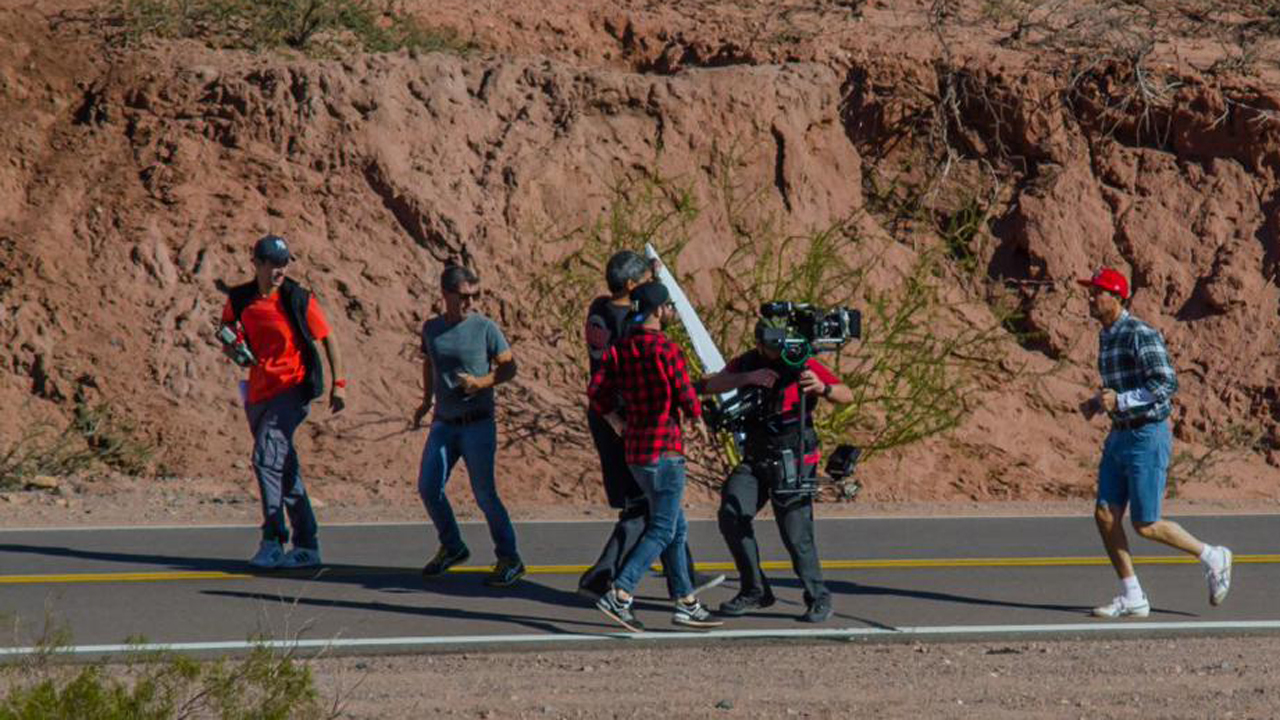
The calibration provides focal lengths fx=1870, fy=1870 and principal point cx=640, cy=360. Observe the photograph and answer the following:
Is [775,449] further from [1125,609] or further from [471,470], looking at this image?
[1125,609]

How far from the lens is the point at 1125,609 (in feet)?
33.0

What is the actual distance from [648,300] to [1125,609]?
3108mm

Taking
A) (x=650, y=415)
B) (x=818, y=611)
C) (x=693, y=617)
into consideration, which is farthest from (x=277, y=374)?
(x=818, y=611)

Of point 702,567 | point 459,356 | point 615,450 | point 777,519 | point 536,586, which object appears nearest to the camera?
point 777,519

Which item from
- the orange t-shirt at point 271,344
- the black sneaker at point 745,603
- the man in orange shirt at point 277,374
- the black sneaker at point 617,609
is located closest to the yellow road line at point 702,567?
the man in orange shirt at point 277,374

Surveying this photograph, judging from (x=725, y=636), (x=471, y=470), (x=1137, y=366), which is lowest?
(x=725, y=636)

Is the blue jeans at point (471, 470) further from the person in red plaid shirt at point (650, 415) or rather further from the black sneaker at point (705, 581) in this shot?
the person in red plaid shirt at point (650, 415)

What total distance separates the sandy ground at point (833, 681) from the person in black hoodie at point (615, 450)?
0.85m

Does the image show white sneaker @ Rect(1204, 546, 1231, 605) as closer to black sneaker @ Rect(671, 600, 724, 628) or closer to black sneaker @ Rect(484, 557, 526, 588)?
black sneaker @ Rect(671, 600, 724, 628)

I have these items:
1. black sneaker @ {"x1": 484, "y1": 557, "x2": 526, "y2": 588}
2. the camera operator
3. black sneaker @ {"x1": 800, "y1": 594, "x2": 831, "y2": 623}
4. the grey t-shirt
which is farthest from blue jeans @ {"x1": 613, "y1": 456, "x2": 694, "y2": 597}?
the grey t-shirt

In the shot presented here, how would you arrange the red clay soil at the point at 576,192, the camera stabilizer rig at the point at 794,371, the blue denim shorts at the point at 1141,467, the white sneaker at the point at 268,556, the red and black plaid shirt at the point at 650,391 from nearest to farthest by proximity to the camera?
the red and black plaid shirt at the point at 650,391, the camera stabilizer rig at the point at 794,371, the blue denim shorts at the point at 1141,467, the white sneaker at the point at 268,556, the red clay soil at the point at 576,192

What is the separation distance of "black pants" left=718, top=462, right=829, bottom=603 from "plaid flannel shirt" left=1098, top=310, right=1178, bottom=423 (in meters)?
1.74

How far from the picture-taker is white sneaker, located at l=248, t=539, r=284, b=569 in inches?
443

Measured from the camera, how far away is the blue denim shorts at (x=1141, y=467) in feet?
32.4
